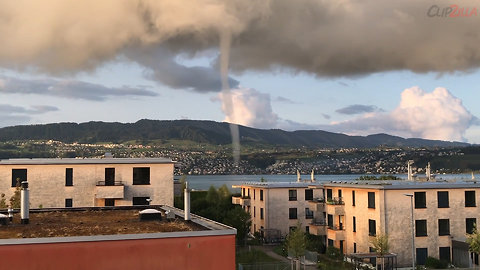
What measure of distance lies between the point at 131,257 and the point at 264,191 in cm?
5172

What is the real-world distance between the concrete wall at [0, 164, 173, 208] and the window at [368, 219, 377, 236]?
67.7 feet

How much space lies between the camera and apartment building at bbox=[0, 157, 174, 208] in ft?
155

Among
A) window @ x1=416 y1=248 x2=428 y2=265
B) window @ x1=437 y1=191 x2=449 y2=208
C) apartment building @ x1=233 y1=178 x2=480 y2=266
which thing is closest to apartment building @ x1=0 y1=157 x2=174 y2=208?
apartment building @ x1=233 y1=178 x2=480 y2=266

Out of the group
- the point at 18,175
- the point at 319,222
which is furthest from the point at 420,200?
the point at 18,175

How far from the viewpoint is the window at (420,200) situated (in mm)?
49125

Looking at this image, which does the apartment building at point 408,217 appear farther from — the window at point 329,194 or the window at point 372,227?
the window at point 329,194

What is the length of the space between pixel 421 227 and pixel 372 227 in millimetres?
4834

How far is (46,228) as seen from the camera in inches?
916

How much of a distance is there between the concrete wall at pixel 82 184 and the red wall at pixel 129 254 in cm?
2923

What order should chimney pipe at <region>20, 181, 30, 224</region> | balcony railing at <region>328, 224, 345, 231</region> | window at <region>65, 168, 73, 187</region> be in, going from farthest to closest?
balcony railing at <region>328, 224, 345, 231</region>
window at <region>65, 168, 73, 187</region>
chimney pipe at <region>20, 181, 30, 224</region>

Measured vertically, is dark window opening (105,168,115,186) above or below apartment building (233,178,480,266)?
above

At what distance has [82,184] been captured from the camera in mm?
47938

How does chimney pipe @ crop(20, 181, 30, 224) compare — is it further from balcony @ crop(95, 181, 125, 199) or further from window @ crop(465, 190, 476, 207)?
window @ crop(465, 190, 476, 207)

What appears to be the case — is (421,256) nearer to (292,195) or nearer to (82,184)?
(292,195)
